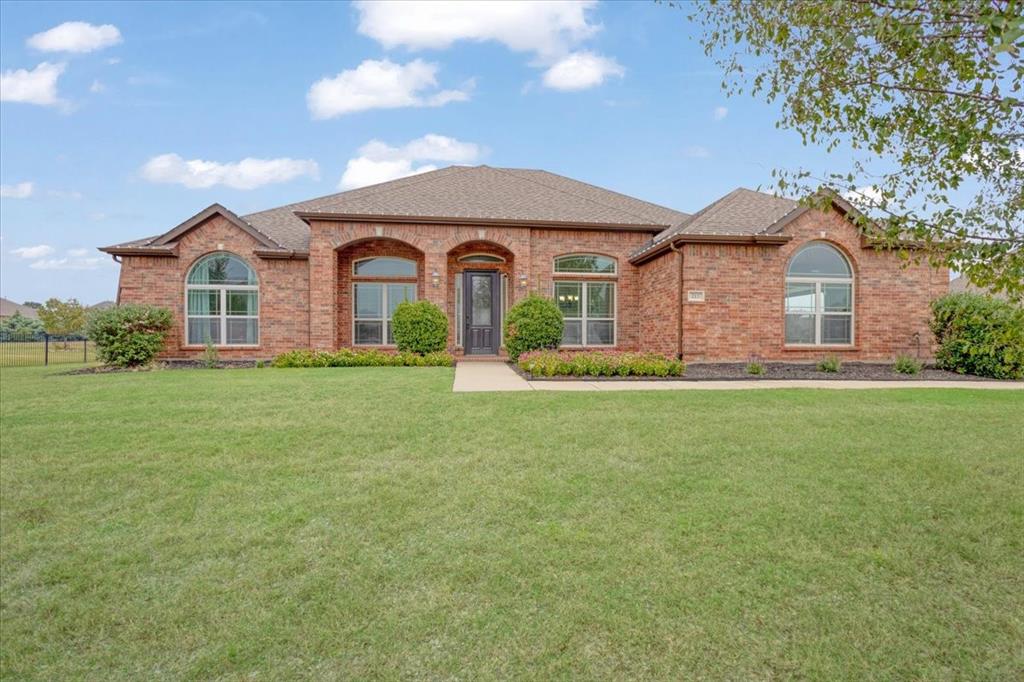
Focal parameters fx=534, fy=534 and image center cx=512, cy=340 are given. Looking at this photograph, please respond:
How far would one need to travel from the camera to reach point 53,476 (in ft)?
16.2

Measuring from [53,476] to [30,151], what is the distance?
1656 centimetres

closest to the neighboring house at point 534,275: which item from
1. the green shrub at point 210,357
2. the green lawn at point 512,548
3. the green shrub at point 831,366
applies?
the green shrub at point 210,357

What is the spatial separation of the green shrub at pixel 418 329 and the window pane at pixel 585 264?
4124mm

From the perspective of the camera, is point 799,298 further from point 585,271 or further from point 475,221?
Answer: point 475,221

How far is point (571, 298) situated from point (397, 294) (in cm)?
533

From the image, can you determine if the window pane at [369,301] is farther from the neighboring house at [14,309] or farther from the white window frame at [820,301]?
the neighboring house at [14,309]

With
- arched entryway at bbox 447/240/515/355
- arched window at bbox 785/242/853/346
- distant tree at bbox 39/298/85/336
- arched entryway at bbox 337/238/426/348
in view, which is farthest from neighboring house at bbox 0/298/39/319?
arched window at bbox 785/242/853/346

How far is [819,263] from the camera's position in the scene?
46.7 feet

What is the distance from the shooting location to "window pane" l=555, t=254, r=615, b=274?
16141 mm

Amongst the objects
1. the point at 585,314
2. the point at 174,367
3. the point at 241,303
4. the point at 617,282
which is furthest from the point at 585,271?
the point at 174,367

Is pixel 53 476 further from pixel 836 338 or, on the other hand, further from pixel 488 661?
pixel 836 338

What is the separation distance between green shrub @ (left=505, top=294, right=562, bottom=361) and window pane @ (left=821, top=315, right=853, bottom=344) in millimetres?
7180

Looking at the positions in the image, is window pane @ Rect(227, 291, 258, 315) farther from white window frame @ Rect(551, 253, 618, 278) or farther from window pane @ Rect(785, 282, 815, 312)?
window pane @ Rect(785, 282, 815, 312)

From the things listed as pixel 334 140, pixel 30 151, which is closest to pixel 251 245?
pixel 334 140
